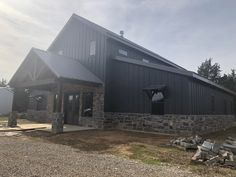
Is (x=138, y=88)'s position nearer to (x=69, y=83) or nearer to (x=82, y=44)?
(x=69, y=83)

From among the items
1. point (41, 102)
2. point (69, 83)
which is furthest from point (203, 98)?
point (41, 102)

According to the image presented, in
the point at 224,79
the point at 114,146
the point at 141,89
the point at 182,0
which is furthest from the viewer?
the point at 224,79

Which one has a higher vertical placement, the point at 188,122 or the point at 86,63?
the point at 86,63

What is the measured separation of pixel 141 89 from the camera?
1565 centimetres

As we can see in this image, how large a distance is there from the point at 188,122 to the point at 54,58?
10.6m

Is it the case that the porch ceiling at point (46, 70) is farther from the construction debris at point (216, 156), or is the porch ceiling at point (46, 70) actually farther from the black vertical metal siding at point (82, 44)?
the construction debris at point (216, 156)

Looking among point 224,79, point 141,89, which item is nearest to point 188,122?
point 141,89

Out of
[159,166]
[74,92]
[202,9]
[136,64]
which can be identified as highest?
[202,9]

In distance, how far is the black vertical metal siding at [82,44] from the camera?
57.6 ft

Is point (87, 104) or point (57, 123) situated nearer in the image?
point (57, 123)

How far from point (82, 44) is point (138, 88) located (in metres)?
6.70

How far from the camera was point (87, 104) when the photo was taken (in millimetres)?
17812

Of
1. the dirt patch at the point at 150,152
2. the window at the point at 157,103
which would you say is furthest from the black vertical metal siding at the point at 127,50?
the dirt patch at the point at 150,152

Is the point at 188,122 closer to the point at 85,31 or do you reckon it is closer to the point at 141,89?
the point at 141,89
